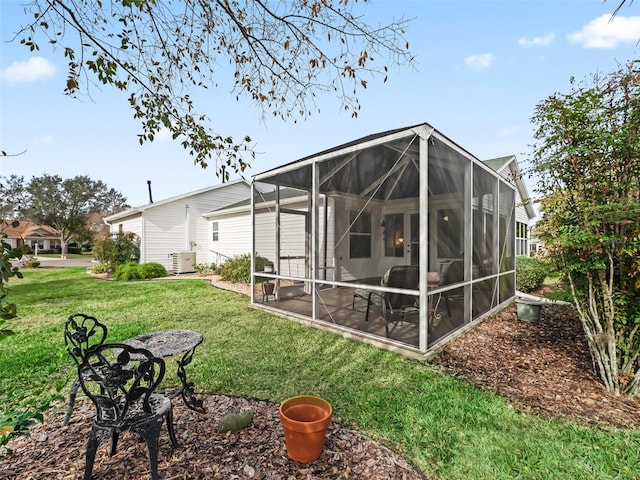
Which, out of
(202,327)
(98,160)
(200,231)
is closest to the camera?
(98,160)

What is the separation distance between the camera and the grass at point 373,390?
2.29 metres

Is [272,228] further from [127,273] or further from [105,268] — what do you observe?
[105,268]

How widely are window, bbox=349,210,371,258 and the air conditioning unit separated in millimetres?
8601

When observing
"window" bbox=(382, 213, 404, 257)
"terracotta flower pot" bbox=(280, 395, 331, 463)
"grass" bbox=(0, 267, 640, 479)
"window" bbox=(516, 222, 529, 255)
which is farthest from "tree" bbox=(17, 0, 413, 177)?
"window" bbox=(516, 222, 529, 255)

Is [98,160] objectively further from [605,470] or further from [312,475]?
[605,470]

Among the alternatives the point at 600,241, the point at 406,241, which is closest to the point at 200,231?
the point at 406,241

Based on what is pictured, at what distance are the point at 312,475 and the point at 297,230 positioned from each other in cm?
837

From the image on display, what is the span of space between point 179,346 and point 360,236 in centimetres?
785

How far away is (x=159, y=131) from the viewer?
294cm

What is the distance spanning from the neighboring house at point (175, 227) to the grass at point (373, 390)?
8.17 m

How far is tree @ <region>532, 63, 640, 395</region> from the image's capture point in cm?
316

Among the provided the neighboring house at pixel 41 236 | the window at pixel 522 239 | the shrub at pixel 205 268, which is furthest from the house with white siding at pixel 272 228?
the neighboring house at pixel 41 236

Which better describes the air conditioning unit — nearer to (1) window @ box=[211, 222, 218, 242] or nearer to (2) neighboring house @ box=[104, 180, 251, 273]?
(2) neighboring house @ box=[104, 180, 251, 273]

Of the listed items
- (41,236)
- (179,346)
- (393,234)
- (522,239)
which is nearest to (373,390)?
(179,346)
